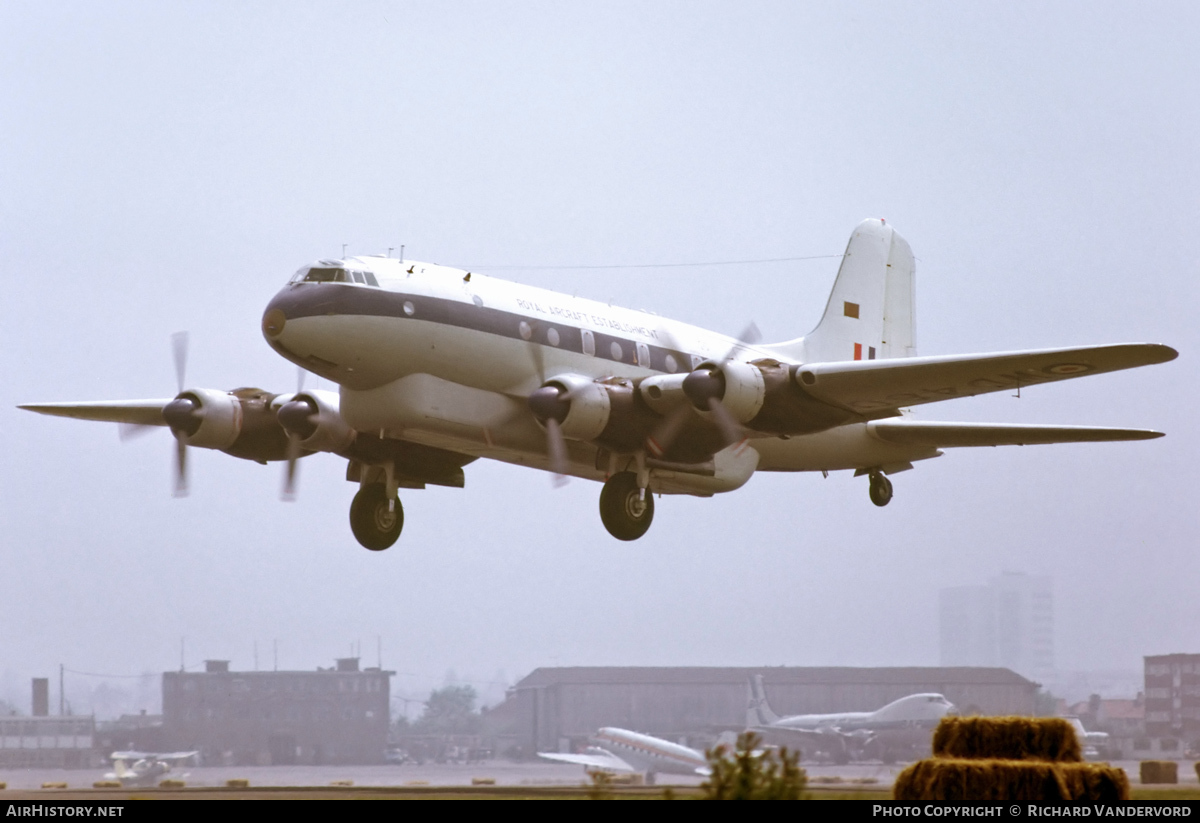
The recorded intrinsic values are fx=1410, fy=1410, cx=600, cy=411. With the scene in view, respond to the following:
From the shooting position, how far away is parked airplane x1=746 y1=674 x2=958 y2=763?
21938 mm

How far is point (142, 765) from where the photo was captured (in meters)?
21.5

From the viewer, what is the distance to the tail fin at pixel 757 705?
2726cm

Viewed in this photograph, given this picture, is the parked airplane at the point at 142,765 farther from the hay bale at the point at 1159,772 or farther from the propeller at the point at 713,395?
the hay bale at the point at 1159,772

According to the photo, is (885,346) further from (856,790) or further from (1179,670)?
(856,790)

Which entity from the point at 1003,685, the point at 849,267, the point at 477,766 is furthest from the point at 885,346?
the point at 477,766

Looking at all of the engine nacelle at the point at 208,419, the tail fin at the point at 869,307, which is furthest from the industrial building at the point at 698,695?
the engine nacelle at the point at 208,419

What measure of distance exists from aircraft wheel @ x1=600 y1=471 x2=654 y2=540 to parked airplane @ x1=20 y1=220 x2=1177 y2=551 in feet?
0.13

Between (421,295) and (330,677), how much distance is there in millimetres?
9994

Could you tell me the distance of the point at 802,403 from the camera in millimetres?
23672

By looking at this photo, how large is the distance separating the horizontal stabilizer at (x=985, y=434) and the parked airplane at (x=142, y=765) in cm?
1452

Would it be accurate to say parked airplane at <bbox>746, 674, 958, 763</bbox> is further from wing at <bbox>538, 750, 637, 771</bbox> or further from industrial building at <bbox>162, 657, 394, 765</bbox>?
industrial building at <bbox>162, 657, 394, 765</bbox>

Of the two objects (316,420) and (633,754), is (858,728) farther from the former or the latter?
(316,420)

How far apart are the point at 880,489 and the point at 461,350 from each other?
10452mm

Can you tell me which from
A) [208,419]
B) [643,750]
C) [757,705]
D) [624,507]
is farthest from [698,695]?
[208,419]
